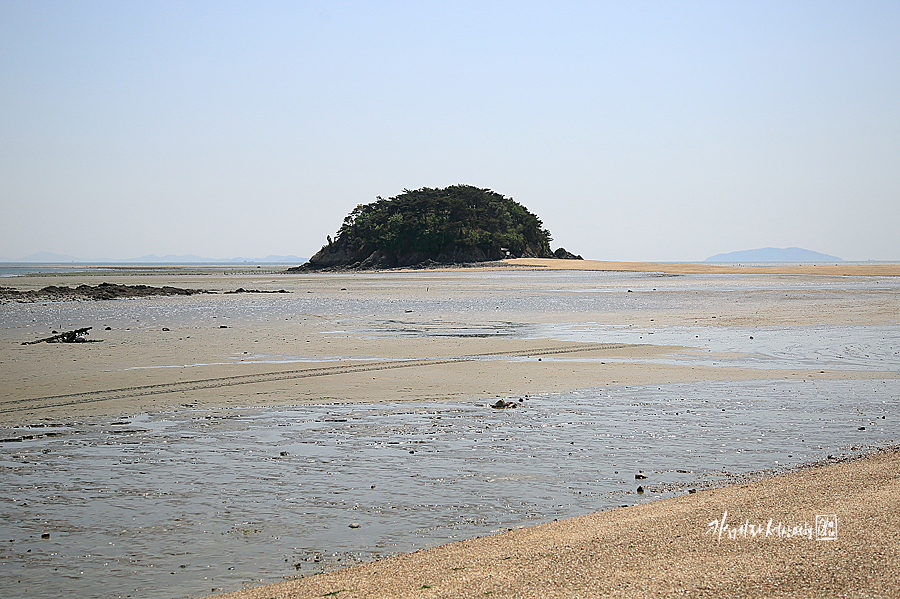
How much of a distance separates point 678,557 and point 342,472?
13.9 feet

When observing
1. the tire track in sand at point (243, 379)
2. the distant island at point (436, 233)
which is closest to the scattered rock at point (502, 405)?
the tire track in sand at point (243, 379)

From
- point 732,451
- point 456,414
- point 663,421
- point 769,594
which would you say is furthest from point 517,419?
point 769,594

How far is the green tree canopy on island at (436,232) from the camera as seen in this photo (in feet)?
412

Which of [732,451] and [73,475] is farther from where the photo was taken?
[732,451]

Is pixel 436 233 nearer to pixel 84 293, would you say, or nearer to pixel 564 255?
pixel 564 255

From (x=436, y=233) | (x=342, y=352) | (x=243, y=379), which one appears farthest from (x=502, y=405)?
(x=436, y=233)

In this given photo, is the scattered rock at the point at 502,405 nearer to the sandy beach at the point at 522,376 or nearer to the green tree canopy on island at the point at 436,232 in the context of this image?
the sandy beach at the point at 522,376

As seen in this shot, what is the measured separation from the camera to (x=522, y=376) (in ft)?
51.5

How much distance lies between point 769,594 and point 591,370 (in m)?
11.5

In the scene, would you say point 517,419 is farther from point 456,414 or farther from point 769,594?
point 769,594

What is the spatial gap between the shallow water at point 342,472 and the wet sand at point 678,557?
1.91ft

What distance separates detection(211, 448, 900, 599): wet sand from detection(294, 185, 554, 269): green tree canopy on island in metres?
116

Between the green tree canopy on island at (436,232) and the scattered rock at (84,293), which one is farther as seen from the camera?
the green tree canopy on island at (436,232)

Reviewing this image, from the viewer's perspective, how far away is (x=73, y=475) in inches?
337
